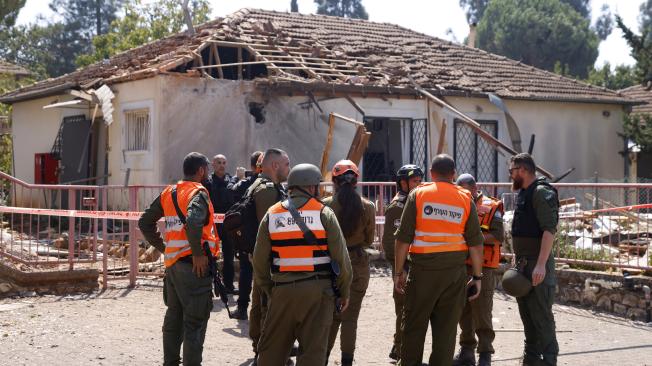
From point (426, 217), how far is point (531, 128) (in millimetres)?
13779

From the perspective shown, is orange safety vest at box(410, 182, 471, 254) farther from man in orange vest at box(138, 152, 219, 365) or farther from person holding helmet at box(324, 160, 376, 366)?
man in orange vest at box(138, 152, 219, 365)

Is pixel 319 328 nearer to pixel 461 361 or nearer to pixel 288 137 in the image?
pixel 461 361

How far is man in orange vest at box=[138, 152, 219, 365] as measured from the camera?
647 cm

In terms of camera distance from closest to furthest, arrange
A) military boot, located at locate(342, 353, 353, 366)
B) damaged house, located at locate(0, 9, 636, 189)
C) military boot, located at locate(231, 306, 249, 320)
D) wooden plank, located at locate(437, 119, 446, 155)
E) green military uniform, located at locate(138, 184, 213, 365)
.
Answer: green military uniform, located at locate(138, 184, 213, 365) → military boot, located at locate(342, 353, 353, 366) → military boot, located at locate(231, 306, 249, 320) → damaged house, located at locate(0, 9, 636, 189) → wooden plank, located at locate(437, 119, 446, 155)

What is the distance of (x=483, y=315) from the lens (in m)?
7.65

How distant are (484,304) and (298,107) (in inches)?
369

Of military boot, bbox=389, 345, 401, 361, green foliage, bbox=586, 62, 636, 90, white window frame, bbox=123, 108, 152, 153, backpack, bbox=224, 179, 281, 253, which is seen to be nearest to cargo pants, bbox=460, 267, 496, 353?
military boot, bbox=389, 345, 401, 361

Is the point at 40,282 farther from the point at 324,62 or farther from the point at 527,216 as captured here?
the point at 324,62

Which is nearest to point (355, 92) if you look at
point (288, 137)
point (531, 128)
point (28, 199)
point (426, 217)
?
point (288, 137)

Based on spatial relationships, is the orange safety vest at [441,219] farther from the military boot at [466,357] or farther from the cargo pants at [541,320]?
the military boot at [466,357]

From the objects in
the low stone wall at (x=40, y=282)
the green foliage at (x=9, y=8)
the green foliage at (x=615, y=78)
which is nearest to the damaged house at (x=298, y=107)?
the low stone wall at (x=40, y=282)

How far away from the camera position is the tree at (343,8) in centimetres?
7375

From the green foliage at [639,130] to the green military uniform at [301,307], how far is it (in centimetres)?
1689

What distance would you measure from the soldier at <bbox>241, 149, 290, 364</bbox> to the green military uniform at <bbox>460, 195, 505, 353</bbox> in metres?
1.89
